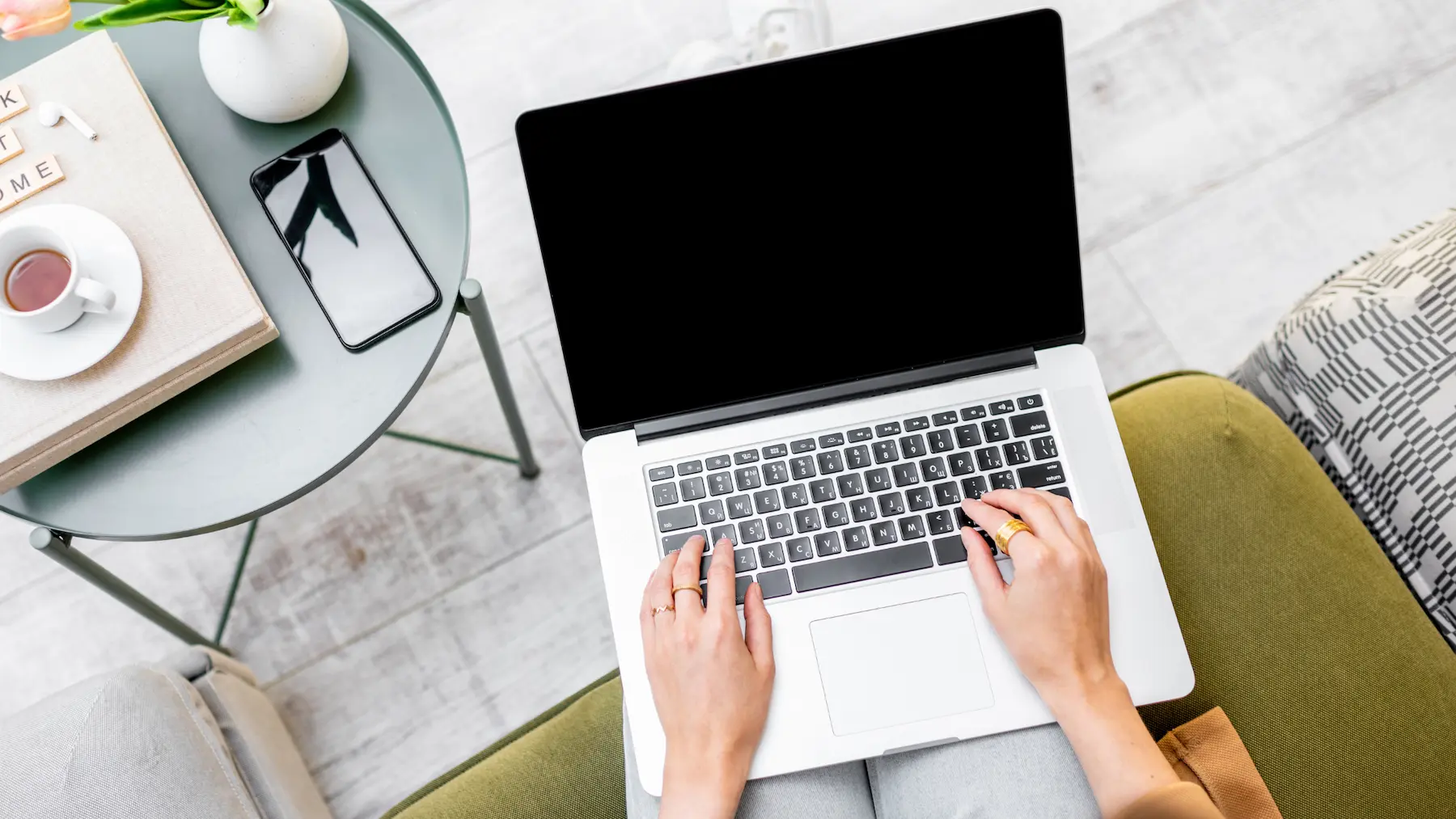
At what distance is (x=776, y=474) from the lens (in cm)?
90

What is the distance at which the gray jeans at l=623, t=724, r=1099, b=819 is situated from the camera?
32.9 inches

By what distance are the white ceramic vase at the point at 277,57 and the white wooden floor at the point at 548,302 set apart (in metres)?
0.54

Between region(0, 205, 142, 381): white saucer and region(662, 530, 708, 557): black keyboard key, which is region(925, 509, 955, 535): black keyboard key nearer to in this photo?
region(662, 530, 708, 557): black keyboard key

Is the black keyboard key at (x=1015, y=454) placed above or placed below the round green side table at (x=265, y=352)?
below

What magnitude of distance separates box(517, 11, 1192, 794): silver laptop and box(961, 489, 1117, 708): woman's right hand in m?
0.03

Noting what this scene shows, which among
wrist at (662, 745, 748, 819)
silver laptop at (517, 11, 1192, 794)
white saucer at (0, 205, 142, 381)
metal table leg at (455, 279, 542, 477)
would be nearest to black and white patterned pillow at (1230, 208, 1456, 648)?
silver laptop at (517, 11, 1192, 794)

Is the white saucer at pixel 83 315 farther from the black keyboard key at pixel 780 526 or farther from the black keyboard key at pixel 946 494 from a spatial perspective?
the black keyboard key at pixel 946 494

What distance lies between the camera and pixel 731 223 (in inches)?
34.8

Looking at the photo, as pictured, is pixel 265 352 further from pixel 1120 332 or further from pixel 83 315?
pixel 1120 332

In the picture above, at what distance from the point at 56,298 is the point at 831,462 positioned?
2.43ft

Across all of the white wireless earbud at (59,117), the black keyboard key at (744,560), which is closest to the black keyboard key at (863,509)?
the black keyboard key at (744,560)

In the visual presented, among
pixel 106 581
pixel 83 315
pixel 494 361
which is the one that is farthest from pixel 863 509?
pixel 106 581

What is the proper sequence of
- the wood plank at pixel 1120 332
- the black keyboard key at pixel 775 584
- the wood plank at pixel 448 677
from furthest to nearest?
1. the wood plank at pixel 1120 332
2. the wood plank at pixel 448 677
3. the black keyboard key at pixel 775 584

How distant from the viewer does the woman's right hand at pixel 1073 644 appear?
802 millimetres
